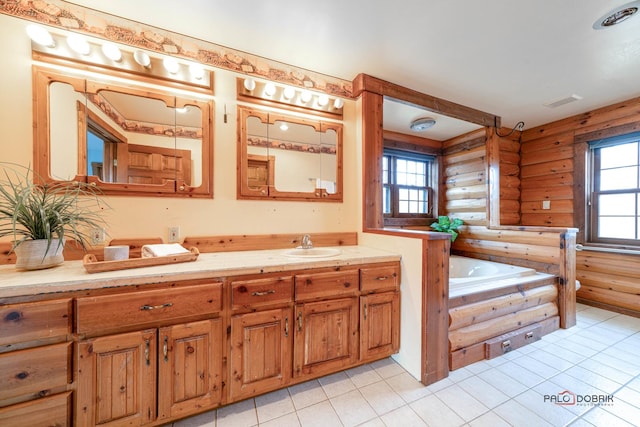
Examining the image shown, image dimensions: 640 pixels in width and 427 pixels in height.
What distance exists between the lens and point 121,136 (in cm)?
159

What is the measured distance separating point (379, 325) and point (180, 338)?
1.27 m

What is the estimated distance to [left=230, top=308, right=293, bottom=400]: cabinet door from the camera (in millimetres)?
1328

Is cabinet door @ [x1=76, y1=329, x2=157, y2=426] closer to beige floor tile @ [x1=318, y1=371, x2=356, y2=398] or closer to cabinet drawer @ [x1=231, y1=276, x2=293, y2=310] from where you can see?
cabinet drawer @ [x1=231, y1=276, x2=293, y2=310]

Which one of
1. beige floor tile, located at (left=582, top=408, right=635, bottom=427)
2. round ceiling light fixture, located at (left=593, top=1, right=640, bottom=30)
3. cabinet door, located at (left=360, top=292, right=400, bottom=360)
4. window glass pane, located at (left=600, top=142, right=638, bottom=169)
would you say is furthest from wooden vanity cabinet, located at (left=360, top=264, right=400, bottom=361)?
window glass pane, located at (left=600, top=142, right=638, bottom=169)

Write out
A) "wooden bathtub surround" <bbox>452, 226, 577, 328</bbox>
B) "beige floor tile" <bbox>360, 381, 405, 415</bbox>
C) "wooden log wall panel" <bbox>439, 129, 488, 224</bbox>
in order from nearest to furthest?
"beige floor tile" <bbox>360, 381, 405, 415</bbox> → "wooden bathtub surround" <bbox>452, 226, 577, 328</bbox> → "wooden log wall panel" <bbox>439, 129, 488, 224</bbox>

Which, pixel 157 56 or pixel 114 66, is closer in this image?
pixel 114 66

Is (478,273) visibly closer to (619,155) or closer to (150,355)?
(619,155)

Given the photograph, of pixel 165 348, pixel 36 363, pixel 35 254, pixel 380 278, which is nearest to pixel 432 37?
pixel 380 278

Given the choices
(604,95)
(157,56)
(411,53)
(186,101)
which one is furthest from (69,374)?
(604,95)

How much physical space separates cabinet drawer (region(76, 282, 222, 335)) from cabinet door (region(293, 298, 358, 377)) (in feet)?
1.76

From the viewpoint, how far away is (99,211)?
1553 millimetres

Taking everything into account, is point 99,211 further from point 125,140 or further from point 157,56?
point 157,56

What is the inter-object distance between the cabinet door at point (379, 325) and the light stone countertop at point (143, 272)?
30 cm

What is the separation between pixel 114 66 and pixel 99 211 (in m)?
0.98
